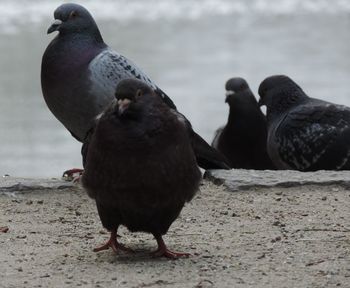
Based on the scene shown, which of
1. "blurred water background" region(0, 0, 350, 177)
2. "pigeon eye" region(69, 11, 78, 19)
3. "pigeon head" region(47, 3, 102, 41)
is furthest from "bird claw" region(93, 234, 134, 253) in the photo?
"blurred water background" region(0, 0, 350, 177)

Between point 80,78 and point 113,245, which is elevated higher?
point 80,78

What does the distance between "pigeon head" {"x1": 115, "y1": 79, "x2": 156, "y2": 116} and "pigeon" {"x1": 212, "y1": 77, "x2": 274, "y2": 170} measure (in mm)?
4158

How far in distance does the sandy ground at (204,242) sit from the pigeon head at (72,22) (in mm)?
1150

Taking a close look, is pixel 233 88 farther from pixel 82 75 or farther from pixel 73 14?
pixel 82 75

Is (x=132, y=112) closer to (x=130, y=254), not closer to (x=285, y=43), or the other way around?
(x=130, y=254)

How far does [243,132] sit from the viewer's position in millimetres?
9055

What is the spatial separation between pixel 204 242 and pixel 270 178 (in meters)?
1.46

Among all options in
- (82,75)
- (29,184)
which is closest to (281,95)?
(82,75)

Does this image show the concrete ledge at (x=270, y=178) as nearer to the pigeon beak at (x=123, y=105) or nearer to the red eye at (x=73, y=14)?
the red eye at (x=73, y=14)

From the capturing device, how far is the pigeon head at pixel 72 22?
707 cm

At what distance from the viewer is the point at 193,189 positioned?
16.2 ft

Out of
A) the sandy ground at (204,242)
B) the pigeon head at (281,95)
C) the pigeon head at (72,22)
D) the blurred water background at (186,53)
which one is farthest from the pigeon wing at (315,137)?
the blurred water background at (186,53)

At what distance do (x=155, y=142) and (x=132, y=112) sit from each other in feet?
0.56

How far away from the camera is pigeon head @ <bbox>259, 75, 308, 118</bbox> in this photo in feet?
27.8
